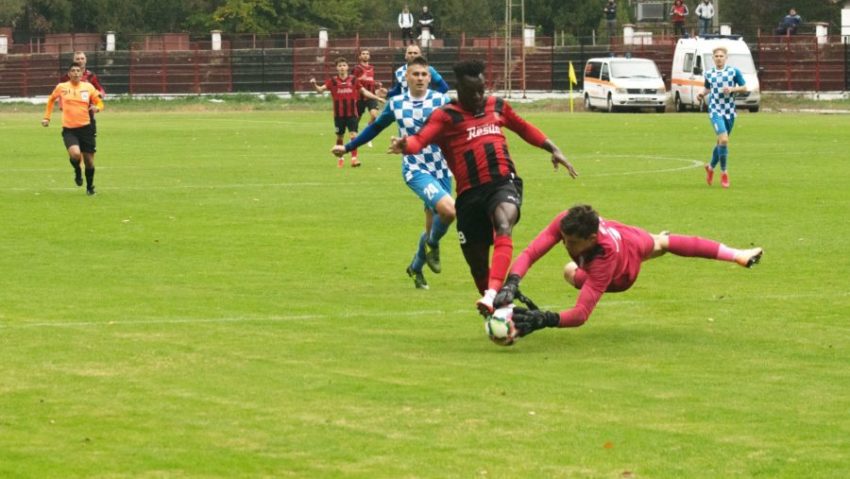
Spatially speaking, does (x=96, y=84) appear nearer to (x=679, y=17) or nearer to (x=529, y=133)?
(x=529, y=133)

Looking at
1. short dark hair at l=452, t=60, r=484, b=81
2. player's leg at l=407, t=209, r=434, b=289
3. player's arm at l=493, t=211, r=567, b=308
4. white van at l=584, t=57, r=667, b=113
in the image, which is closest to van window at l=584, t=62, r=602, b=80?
white van at l=584, t=57, r=667, b=113

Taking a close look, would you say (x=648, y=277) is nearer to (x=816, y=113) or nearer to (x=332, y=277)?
(x=332, y=277)

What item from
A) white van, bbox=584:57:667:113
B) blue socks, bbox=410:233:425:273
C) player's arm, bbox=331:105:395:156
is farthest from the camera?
white van, bbox=584:57:667:113

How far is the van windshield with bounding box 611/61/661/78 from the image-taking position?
63631 mm

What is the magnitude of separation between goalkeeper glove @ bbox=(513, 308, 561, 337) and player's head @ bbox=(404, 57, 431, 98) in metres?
3.81

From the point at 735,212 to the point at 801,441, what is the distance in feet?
46.8

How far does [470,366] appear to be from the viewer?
1151 centimetres

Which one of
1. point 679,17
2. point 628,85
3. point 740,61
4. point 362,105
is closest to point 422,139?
point 362,105

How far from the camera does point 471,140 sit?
1337cm

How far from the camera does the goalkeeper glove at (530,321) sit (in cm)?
1214

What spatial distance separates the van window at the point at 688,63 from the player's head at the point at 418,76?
47209mm

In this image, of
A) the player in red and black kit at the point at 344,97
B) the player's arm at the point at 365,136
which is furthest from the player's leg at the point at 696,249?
the player in red and black kit at the point at 344,97

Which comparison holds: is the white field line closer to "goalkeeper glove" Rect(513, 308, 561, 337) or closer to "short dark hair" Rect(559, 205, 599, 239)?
"goalkeeper glove" Rect(513, 308, 561, 337)

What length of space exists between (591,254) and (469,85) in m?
1.70
